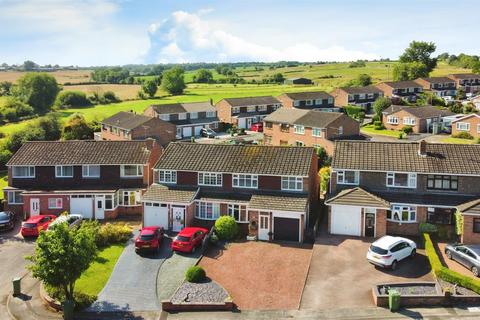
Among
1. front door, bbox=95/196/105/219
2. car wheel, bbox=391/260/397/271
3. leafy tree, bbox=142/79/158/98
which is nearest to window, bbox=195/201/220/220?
front door, bbox=95/196/105/219

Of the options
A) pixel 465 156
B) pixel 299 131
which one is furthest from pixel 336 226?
pixel 299 131

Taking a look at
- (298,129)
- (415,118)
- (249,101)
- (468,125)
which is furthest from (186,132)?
(468,125)

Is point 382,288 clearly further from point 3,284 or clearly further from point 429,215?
point 3,284

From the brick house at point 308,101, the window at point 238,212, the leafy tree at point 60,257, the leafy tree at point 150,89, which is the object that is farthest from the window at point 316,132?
the leafy tree at point 150,89

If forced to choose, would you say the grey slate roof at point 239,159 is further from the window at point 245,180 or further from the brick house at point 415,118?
the brick house at point 415,118

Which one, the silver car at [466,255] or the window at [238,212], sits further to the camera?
the window at [238,212]

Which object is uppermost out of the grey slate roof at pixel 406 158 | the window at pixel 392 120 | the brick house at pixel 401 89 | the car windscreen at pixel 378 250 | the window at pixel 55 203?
the brick house at pixel 401 89

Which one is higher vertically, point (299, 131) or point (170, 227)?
point (299, 131)

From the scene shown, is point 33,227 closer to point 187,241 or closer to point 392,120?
point 187,241
